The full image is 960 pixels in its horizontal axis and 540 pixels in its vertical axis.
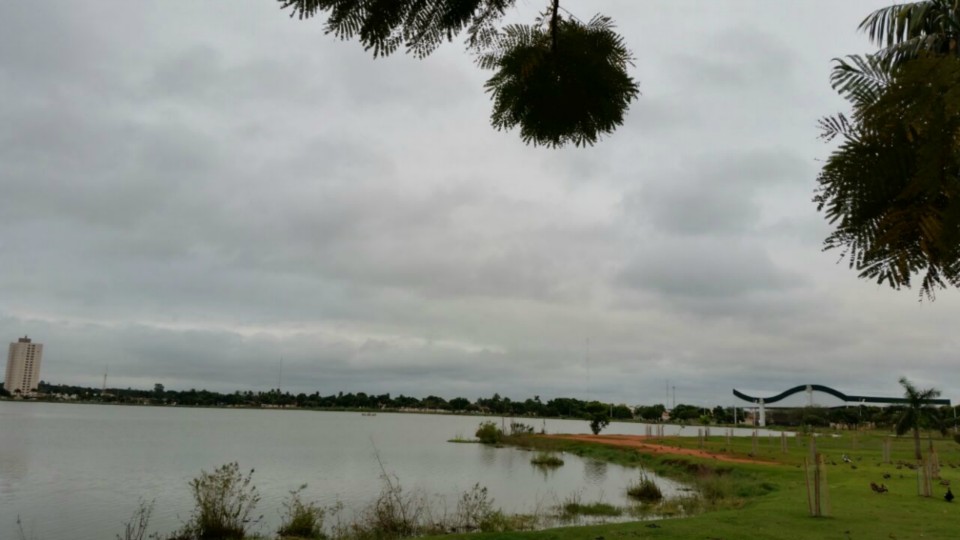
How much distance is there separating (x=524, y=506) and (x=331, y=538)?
959cm

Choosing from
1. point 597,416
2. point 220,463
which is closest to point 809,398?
point 597,416

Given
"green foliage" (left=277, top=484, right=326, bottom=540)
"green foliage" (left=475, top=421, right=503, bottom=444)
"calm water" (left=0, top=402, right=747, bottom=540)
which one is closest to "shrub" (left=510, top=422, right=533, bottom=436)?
"green foliage" (left=475, top=421, right=503, bottom=444)

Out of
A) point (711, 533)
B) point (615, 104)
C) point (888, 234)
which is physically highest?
point (615, 104)

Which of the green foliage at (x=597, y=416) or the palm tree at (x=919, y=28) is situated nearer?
the palm tree at (x=919, y=28)

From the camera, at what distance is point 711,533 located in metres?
13.6

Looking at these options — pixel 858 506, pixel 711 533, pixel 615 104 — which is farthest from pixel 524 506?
pixel 615 104

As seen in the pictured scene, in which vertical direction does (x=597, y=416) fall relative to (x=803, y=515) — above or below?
above

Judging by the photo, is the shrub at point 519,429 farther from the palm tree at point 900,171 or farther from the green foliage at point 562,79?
the palm tree at point 900,171

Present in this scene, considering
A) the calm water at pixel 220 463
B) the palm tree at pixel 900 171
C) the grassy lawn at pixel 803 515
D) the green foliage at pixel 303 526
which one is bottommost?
the calm water at pixel 220 463

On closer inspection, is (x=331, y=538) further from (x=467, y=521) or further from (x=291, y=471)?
(x=291, y=471)

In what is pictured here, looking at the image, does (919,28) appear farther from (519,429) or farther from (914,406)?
(519,429)

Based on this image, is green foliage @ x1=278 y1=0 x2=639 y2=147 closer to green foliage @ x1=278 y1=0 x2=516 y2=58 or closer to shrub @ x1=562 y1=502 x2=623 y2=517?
green foliage @ x1=278 y1=0 x2=516 y2=58

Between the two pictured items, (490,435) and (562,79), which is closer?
(562,79)

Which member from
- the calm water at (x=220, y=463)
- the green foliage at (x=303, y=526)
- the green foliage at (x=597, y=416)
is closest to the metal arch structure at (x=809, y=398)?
the green foliage at (x=597, y=416)
